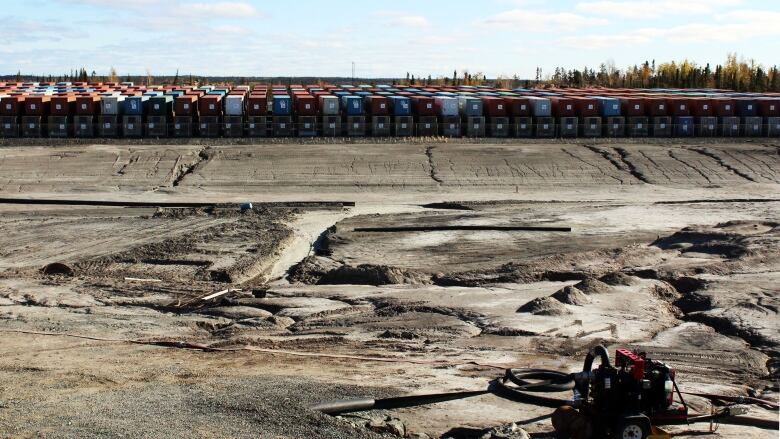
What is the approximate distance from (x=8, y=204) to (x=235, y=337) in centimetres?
2112

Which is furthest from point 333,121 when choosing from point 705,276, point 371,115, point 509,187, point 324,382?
point 324,382

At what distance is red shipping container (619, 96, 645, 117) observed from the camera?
5497 cm

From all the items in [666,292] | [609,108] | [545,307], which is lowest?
[666,292]

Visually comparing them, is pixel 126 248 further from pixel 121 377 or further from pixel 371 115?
pixel 371 115

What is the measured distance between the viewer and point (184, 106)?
5369cm

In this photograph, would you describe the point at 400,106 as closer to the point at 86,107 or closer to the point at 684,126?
the point at 684,126

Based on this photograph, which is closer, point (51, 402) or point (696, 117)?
point (51, 402)

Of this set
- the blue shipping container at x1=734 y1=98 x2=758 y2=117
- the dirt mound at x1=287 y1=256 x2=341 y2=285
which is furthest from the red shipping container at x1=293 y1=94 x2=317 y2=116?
the dirt mound at x1=287 y1=256 x2=341 y2=285

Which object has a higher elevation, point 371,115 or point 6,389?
point 371,115

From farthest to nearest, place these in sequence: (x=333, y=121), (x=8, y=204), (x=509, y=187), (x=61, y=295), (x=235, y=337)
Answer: (x=333, y=121) < (x=509, y=187) < (x=8, y=204) < (x=61, y=295) < (x=235, y=337)

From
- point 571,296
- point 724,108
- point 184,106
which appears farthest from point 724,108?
point 571,296

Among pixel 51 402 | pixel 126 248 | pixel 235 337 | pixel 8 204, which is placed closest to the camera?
pixel 51 402

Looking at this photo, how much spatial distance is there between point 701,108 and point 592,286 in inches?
1349

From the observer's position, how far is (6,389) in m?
16.4
